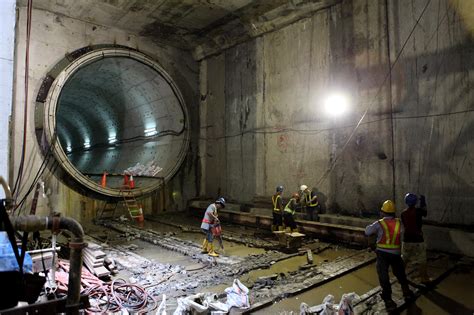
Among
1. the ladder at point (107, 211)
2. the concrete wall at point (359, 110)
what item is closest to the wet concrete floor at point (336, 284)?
the concrete wall at point (359, 110)

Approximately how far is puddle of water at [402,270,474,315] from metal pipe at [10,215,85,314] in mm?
3638

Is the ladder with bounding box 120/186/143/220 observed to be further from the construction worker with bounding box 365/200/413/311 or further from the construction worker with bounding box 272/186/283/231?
the construction worker with bounding box 365/200/413/311

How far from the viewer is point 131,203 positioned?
1039 cm

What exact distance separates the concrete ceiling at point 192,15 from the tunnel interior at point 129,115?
1272 millimetres

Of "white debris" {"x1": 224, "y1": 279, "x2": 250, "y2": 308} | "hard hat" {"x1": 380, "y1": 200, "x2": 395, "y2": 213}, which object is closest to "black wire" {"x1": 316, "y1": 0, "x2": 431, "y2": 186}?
"hard hat" {"x1": 380, "y1": 200, "x2": 395, "y2": 213}

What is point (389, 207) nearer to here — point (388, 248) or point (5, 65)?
point (388, 248)

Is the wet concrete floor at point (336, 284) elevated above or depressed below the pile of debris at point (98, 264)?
below

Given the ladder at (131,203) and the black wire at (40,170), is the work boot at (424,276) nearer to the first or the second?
the ladder at (131,203)

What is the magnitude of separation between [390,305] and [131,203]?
8481mm

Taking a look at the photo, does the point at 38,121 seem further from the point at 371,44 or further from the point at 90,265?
the point at 371,44

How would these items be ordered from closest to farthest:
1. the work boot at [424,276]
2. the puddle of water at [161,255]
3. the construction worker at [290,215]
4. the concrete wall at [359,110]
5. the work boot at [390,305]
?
the work boot at [390,305] → the work boot at [424,276] → the puddle of water at [161,255] → the concrete wall at [359,110] → the construction worker at [290,215]

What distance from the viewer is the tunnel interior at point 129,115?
11.1 metres

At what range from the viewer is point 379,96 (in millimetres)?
7266

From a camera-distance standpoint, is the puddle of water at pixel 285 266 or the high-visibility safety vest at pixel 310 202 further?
the high-visibility safety vest at pixel 310 202
